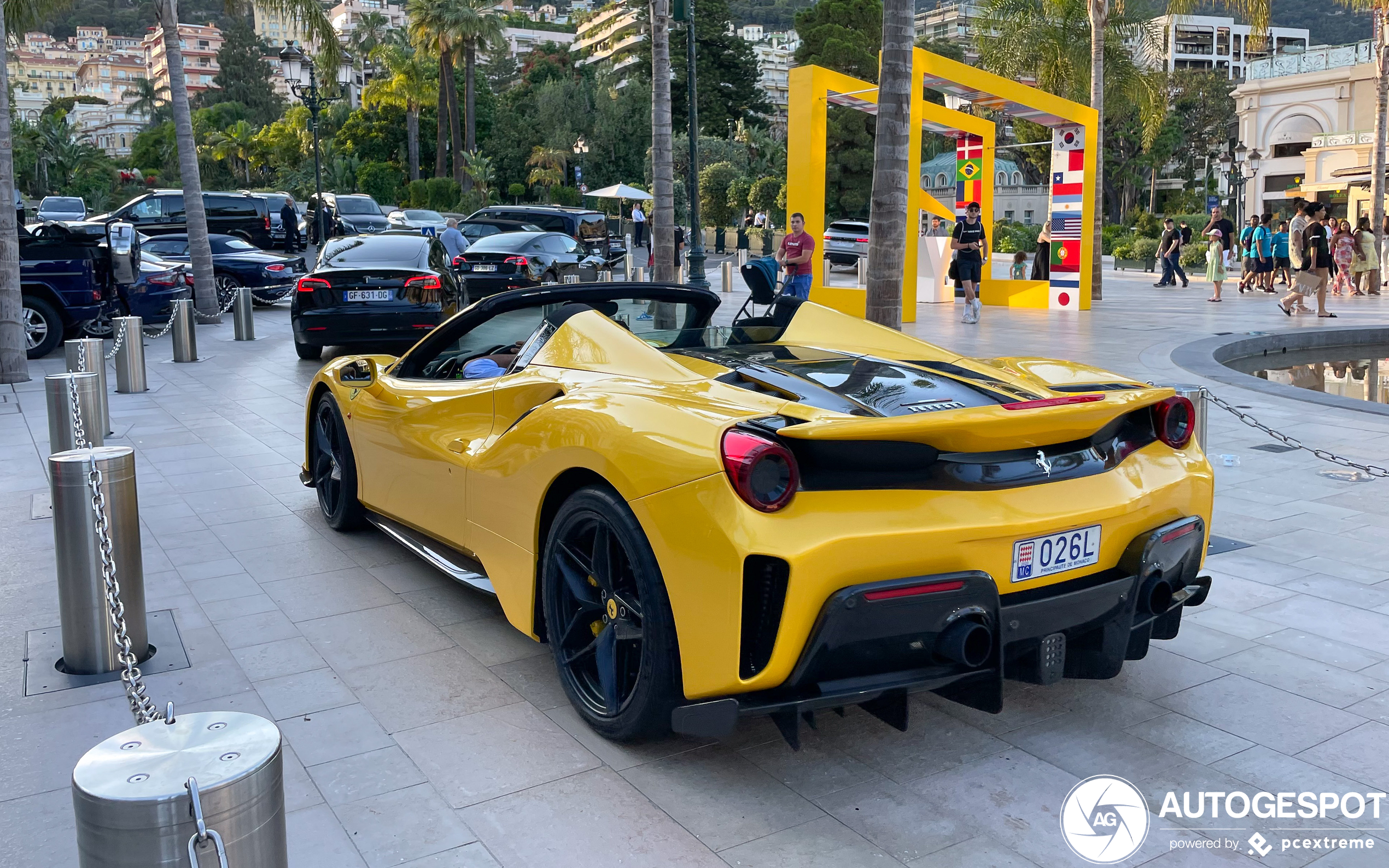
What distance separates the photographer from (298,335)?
43.5 ft

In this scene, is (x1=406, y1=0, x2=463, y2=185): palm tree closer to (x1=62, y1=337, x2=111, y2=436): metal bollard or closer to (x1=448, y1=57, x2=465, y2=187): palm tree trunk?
(x1=448, y1=57, x2=465, y2=187): palm tree trunk

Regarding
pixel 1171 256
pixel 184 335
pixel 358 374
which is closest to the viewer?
pixel 358 374

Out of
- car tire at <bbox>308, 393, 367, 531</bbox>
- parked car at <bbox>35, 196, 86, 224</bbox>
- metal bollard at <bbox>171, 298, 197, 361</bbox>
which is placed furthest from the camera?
parked car at <bbox>35, 196, 86, 224</bbox>

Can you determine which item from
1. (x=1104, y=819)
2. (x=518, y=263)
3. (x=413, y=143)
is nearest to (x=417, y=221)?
(x=518, y=263)

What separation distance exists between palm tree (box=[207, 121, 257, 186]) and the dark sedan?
5750 centimetres

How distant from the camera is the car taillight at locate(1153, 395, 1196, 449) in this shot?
3.70 metres

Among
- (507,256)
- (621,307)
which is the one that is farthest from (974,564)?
(507,256)

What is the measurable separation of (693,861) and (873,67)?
57.9 m

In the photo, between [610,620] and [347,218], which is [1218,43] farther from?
[610,620]

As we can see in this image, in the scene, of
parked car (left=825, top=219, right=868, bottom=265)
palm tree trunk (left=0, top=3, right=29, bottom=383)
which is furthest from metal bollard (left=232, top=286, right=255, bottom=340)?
parked car (left=825, top=219, right=868, bottom=265)

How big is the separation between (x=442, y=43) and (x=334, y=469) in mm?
57178

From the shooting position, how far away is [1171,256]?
27.8 m

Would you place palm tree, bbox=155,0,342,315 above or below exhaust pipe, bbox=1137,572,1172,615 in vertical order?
above

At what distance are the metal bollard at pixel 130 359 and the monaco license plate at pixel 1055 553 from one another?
10627 millimetres
